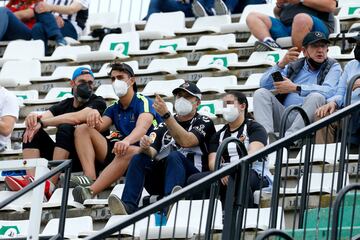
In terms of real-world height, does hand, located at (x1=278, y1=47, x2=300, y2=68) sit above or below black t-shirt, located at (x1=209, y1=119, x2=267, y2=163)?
above

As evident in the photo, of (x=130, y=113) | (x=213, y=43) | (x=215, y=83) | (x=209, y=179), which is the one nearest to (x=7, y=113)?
(x=130, y=113)

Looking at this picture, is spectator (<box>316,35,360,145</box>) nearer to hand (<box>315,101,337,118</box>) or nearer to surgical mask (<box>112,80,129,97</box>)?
hand (<box>315,101,337,118</box>)

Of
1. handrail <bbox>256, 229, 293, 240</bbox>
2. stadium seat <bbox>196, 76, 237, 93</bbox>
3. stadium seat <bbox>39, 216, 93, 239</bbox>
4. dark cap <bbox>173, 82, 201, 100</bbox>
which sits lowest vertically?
stadium seat <bbox>39, 216, 93, 239</bbox>

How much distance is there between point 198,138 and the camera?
13641 millimetres

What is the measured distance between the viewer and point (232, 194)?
1031 cm

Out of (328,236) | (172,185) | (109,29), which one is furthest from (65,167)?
(109,29)

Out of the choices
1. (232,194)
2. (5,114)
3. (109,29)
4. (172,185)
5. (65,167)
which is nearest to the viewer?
(232,194)

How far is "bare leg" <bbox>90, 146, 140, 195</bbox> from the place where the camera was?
45.9ft

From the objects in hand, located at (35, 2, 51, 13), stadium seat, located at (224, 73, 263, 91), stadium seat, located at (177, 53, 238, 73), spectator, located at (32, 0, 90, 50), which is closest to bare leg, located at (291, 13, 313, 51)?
stadium seat, located at (224, 73, 263, 91)

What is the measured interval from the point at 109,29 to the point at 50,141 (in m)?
4.75

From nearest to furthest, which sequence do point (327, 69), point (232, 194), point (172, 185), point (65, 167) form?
point (232, 194) → point (65, 167) → point (172, 185) → point (327, 69)

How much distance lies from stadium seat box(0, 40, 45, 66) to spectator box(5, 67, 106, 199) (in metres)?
3.62

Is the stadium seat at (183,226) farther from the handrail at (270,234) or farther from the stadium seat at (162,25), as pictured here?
the stadium seat at (162,25)

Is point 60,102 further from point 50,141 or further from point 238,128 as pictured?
point 238,128
